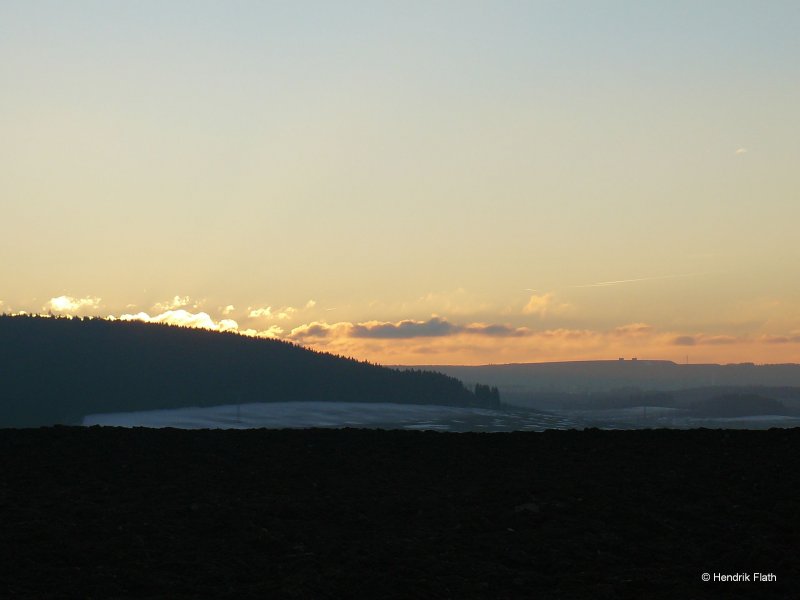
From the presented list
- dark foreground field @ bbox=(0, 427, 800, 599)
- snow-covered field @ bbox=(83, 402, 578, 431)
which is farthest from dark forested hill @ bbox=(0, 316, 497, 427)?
dark foreground field @ bbox=(0, 427, 800, 599)

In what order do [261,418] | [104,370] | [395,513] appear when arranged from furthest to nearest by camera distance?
[261,418]
[104,370]
[395,513]

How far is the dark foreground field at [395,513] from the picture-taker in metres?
13.4

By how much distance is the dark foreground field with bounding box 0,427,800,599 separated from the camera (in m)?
13.4

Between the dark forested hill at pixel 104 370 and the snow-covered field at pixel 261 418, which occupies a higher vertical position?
the dark forested hill at pixel 104 370

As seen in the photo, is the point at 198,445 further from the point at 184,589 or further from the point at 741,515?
the point at 741,515

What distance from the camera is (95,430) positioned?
2366 centimetres

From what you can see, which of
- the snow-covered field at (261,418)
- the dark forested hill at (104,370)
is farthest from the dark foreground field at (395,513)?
the dark forested hill at (104,370)

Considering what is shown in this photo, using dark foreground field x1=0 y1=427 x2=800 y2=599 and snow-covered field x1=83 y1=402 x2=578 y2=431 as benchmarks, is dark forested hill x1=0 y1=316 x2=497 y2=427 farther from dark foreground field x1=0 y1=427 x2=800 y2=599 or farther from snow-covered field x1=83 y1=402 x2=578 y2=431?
dark foreground field x1=0 y1=427 x2=800 y2=599

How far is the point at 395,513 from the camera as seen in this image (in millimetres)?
17047

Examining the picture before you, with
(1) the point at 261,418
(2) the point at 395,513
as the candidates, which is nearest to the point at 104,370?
(1) the point at 261,418

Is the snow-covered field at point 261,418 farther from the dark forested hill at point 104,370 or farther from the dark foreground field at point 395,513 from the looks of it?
the dark foreground field at point 395,513

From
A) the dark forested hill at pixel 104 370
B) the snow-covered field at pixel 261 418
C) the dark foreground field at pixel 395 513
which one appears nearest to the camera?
the dark foreground field at pixel 395 513

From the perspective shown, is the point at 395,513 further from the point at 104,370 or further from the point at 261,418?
the point at 104,370

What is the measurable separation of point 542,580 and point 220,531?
547cm
